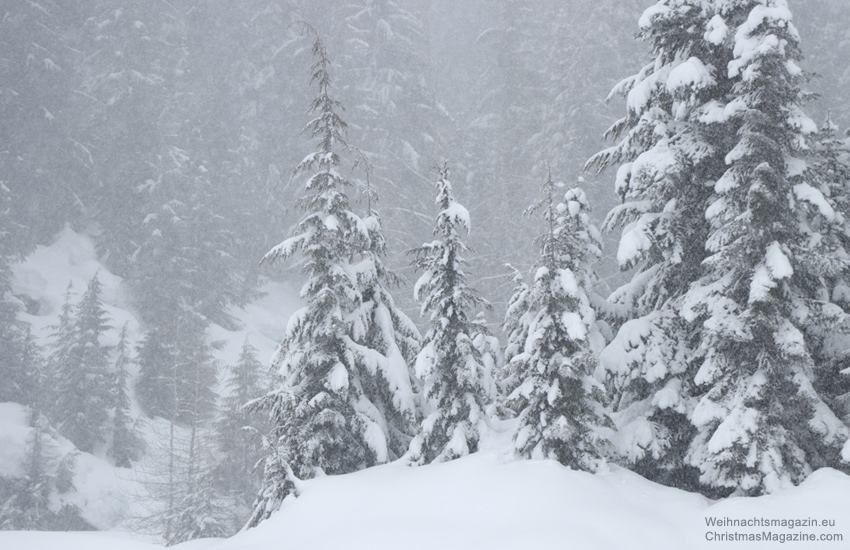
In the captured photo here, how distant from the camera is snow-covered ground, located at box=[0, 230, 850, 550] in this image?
25.0 ft

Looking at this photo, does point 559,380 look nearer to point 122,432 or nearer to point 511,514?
point 511,514

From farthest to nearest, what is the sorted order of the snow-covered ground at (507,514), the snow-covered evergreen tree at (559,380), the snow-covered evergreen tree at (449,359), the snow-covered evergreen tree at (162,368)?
the snow-covered evergreen tree at (162,368) < the snow-covered evergreen tree at (449,359) < the snow-covered evergreen tree at (559,380) < the snow-covered ground at (507,514)

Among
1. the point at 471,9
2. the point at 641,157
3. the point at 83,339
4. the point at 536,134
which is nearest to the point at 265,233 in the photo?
the point at 83,339

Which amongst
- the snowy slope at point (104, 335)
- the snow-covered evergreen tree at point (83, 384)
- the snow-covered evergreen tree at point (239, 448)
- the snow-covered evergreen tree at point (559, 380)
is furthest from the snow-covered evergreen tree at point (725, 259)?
the snow-covered evergreen tree at point (83, 384)

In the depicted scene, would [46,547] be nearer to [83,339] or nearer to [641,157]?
[641,157]

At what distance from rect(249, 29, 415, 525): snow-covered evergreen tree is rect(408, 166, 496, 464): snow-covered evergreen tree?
1098mm

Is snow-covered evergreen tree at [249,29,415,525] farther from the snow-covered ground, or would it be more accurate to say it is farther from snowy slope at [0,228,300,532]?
snowy slope at [0,228,300,532]

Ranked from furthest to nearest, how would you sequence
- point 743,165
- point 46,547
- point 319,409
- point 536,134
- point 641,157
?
point 536,134 < point 319,409 < point 641,157 < point 743,165 < point 46,547

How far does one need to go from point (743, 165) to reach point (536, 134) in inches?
1503

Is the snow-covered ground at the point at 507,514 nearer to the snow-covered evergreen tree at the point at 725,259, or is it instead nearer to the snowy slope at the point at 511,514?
the snowy slope at the point at 511,514

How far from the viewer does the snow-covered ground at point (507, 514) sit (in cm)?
762

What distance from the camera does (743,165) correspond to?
1020 cm

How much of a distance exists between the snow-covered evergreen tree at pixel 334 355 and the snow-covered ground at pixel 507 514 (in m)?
1.22

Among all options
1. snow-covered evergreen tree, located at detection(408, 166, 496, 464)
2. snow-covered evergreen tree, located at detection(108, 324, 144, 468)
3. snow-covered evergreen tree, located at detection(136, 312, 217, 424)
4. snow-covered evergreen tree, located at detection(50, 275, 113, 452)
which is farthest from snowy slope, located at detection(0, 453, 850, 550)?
snow-covered evergreen tree, located at detection(50, 275, 113, 452)
